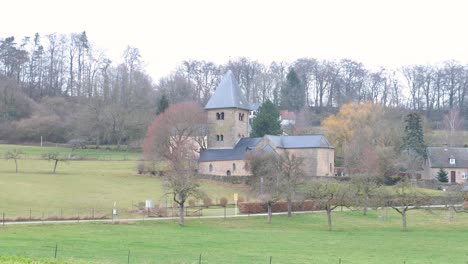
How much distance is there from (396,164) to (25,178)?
39905 mm

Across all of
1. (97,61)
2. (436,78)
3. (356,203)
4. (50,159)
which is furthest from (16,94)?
(436,78)

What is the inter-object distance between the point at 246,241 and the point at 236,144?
45202 mm

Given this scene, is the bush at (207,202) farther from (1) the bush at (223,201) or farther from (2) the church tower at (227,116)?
(2) the church tower at (227,116)

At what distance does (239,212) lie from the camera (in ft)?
170

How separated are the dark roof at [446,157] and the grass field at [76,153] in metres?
37.2

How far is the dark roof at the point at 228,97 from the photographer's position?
80562 mm

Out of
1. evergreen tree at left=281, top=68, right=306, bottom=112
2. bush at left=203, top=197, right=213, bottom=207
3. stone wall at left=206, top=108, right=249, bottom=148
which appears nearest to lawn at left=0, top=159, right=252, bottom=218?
bush at left=203, top=197, right=213, bottom=207

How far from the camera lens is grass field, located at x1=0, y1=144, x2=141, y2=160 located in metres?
80.8

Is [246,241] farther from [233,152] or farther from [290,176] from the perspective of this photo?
[233,152]

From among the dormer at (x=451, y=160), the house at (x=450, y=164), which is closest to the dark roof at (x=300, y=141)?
the house at (x=450, y=164)

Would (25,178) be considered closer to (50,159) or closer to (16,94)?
(50,159)

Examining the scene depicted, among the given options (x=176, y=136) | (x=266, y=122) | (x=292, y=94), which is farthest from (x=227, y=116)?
(x=292, y=94)

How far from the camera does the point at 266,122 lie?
275ft

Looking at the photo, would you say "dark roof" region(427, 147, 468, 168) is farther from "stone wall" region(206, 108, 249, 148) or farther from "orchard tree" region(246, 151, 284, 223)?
"stone wall" region(206, 108, 249, 148)
